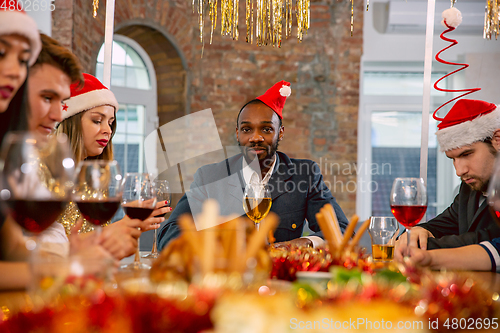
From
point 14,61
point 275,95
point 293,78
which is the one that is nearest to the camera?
point 14,61

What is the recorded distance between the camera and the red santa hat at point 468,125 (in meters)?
1.41

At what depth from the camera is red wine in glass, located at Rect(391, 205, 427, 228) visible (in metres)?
1.01

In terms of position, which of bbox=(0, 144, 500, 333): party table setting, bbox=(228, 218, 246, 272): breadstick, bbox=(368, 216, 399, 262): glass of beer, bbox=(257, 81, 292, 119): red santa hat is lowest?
bbox=(368, 216, 399, 262): glass of beer

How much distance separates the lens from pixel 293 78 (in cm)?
390

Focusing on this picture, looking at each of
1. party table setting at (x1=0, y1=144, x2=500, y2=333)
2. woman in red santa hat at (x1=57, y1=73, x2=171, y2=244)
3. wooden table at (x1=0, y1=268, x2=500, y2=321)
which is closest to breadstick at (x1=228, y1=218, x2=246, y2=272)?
party table setting at (x1=0, y1=144, x2=500, y2=333)

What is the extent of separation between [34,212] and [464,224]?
142 cm

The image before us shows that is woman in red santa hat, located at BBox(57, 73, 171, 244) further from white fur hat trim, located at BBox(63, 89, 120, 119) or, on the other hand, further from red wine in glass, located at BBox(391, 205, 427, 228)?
red wine in glass, located at BBox(391, 205, 427, 228)

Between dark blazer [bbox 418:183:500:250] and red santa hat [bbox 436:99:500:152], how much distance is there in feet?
0.72

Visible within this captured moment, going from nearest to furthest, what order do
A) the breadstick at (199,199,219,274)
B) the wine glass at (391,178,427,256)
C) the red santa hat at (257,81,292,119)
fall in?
the breadstick at (199,199,219,274), the wine glass at (391,178,427,256), the red santa hat at (257,81,292,119)

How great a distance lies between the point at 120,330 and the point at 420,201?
33.0 inches

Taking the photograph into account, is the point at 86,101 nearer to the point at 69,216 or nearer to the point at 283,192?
the point at 69,216

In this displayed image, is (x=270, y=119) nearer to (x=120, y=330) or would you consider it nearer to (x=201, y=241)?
(x=201, y=241)

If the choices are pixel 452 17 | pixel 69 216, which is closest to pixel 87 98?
pixel 69 216

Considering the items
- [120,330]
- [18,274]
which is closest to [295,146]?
[18,274]
